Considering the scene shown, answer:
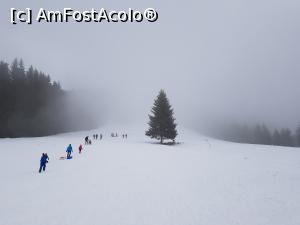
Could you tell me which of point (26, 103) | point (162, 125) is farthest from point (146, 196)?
point (26, 103)

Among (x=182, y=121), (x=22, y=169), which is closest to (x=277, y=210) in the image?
(x=22, y=169)

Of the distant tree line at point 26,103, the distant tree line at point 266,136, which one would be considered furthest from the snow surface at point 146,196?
the distant tree line at point 266,136

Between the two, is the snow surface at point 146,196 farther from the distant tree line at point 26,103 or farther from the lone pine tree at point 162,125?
the distant tree line at point 26,103

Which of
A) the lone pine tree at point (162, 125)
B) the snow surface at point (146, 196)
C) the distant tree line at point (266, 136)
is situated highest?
the lone pine tree at point (162, 125)

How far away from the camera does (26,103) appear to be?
4703cm

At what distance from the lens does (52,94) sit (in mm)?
57406

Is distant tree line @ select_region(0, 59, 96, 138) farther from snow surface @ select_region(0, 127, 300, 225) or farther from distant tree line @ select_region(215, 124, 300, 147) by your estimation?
distant tree line @ select_region(215, 124, 300, 147)

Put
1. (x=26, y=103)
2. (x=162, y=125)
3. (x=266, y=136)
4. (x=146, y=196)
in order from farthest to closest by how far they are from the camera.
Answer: (x=266, y=136) < (x=26, y=103) < (x=162, y=125) < (x=146, y=196)

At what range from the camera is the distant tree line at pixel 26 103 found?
140 ft

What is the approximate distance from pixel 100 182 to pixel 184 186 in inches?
208

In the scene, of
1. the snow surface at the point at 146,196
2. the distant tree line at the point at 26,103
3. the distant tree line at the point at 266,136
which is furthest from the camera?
the distant tree line at the point at 266,136

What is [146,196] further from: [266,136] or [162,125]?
[266,136]

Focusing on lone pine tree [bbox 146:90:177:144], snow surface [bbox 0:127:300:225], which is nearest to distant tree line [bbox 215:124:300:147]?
lone pine tree [bbox 146:90:177:144]

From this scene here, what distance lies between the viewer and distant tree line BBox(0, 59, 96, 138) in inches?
1678
